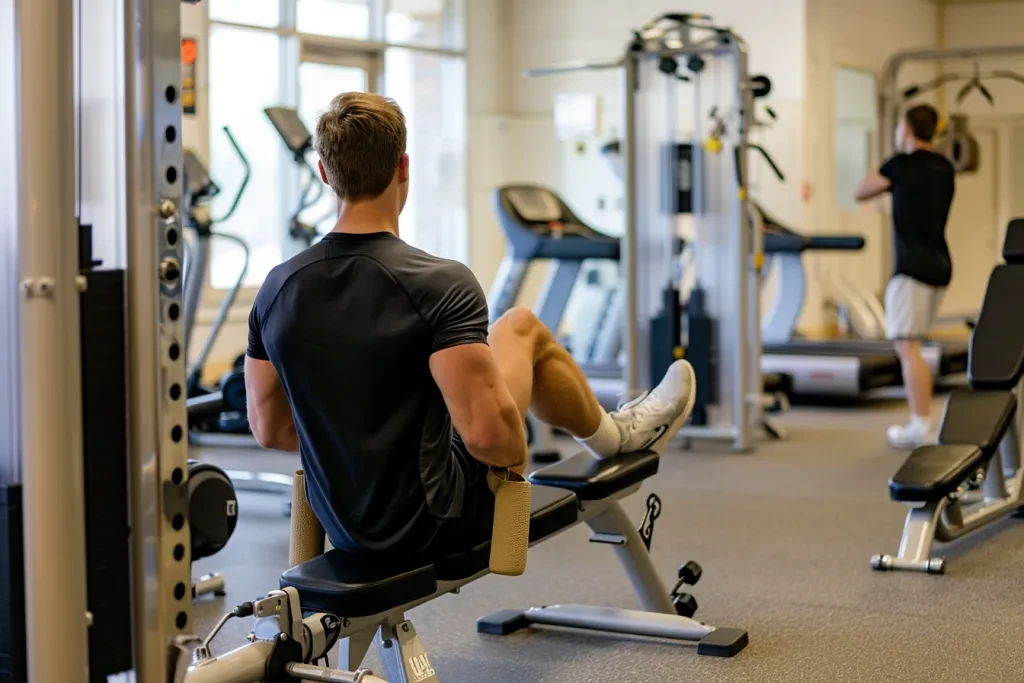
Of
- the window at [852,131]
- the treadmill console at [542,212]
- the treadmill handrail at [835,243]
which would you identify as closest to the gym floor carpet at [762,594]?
the treadmill console at [542,212]

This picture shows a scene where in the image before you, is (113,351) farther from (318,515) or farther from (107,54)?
(318,515)

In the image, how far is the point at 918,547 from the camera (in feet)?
11.6

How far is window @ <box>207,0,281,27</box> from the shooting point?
26.1 ft

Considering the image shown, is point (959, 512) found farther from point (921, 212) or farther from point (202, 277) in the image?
point (202, 277)

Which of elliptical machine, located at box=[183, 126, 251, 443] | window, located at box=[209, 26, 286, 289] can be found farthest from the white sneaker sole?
window, located at box=[209, 26, 286, 289]

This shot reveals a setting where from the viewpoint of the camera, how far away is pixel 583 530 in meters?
4.17

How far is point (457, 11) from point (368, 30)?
0.91 meters

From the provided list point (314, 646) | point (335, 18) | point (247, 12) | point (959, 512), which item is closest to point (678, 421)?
point (959, 512)

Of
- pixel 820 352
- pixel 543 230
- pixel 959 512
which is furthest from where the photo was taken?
pixel 820 352

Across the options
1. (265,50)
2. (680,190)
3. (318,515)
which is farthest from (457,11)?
(318,515)

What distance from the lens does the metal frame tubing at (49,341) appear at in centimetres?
155

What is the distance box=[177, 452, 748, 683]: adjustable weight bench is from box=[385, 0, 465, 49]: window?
Answer: 274 inches

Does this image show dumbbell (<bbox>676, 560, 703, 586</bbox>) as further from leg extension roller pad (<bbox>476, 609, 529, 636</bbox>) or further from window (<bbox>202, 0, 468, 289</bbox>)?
window (<bbox>202, 0, 468, 289</bbox>)

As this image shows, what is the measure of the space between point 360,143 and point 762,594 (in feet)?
6.06
